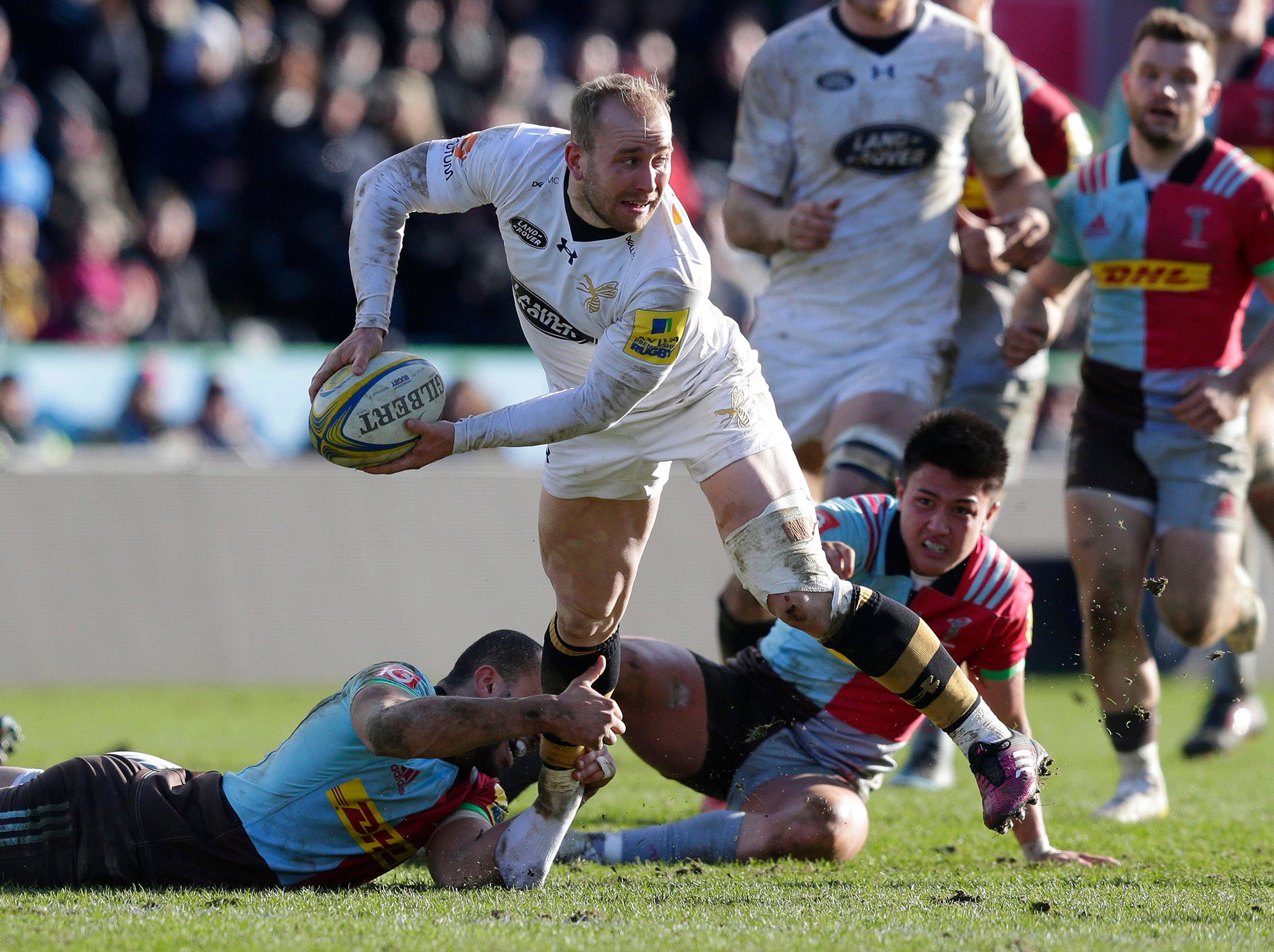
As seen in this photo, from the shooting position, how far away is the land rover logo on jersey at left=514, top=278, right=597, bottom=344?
4.49 metres

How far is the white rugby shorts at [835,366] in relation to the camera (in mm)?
6027

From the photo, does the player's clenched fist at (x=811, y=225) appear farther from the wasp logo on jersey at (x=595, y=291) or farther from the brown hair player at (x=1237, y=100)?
the brown hair player at (x=1237, y=100)

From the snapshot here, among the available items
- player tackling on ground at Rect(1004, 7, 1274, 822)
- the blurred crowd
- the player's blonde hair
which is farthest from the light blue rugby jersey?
the blurred crowd

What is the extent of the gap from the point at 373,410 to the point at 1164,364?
356 centimetres

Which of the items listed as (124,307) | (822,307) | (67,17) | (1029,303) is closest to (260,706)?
(124,307)

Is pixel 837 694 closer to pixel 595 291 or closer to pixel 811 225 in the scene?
pixel 595 291

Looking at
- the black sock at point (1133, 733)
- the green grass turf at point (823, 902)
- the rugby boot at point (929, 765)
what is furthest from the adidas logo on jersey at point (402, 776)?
the rugby boot at point (929, 765)

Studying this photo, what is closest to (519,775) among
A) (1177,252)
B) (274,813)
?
(274,813)

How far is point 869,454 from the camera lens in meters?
5.71

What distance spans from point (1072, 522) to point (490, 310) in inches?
260

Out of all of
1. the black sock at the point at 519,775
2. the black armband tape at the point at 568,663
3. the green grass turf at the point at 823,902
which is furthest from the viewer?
the black sock at the point at 519,775

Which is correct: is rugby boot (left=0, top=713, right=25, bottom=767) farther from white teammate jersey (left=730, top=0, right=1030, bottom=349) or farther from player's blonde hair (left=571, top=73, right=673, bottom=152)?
white teammate jersey (left=730, top=0, right=1030, bottom=349)

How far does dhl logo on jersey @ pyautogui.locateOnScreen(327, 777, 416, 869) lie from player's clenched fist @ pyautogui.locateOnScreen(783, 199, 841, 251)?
295 cm

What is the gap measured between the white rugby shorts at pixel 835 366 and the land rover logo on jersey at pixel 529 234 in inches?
78.2
